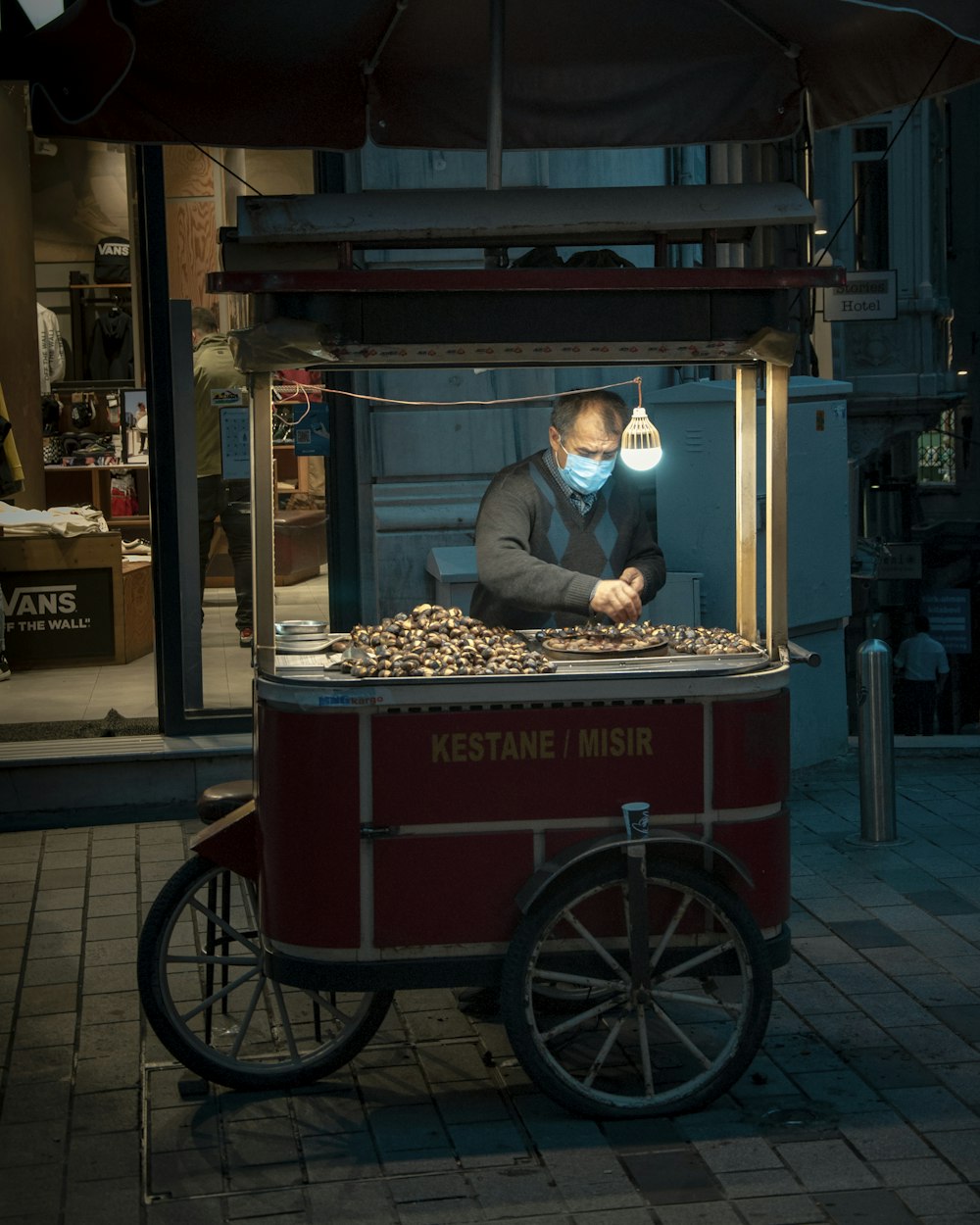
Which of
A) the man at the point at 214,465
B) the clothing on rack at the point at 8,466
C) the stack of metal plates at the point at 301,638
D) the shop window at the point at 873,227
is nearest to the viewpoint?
the stack of metal plates at the point at 301,638

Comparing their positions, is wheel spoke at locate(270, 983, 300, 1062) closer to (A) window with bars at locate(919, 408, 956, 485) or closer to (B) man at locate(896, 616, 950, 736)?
(B) man at locate(896, 616, 950, 736)

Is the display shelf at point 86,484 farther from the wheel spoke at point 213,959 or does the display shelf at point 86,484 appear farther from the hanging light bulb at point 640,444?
the wheel spoke at point 213,959

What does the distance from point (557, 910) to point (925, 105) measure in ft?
79.4

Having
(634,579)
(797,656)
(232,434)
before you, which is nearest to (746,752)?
(797,656)

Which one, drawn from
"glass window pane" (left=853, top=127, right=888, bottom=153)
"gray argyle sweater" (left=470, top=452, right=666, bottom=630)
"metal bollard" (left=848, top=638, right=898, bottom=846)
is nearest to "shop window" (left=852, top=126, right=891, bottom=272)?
"glass window pane" (left=853, top=127, right=888, bottom=153)

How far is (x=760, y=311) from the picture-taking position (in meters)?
4.73

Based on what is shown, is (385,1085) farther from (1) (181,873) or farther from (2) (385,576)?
(2) (385,576)

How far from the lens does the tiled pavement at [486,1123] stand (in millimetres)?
4266

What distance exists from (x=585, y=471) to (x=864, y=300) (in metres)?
10.8

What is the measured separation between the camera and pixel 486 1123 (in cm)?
475

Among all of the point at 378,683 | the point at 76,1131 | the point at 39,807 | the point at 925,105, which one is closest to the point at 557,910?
the point at 378,683

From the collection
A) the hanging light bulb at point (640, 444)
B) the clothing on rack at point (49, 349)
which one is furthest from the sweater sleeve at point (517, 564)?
the clothing on rack at point (49, 349)

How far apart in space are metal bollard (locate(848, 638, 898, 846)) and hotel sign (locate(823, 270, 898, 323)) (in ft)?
26.8

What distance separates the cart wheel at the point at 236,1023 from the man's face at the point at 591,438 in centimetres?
183
